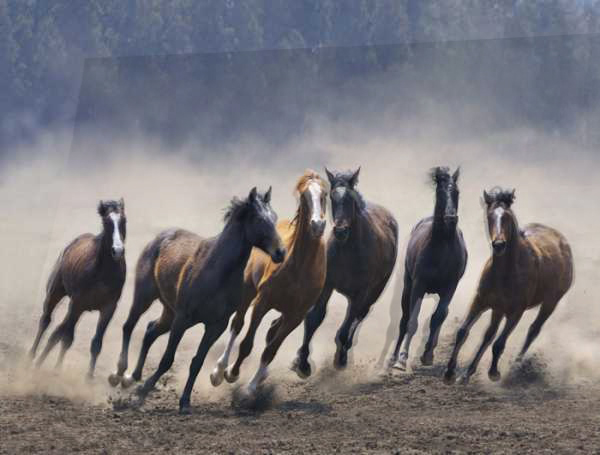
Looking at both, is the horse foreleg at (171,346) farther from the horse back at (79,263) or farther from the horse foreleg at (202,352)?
the horse back at (79,263)

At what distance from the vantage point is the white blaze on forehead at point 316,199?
10.7 m

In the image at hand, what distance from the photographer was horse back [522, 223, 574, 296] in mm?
12797

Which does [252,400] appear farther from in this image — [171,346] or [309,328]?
[309,328]

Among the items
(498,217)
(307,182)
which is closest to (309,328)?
(307,182)

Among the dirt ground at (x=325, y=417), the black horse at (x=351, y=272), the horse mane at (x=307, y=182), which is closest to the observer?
the dirt ground at (x=325, y=417)

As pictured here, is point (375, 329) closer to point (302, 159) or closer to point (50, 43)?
point (302, 159)

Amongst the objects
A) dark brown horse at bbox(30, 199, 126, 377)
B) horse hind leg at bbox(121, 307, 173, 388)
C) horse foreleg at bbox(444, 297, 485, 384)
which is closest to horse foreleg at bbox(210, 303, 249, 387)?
horse hind leg at bbox(121, 307, 173, 388)

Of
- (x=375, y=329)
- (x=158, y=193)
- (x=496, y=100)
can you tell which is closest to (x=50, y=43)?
(x=158, y=193)

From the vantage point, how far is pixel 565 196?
30.6 metres

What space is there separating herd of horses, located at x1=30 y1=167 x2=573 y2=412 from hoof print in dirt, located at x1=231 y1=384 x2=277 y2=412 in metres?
0.07

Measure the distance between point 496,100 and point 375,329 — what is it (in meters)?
19.2

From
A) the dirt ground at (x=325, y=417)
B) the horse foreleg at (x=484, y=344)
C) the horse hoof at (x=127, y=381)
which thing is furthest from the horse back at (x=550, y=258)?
the horse hoof at (x=127, y=381)

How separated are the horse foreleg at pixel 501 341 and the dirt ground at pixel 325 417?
0.14 meters

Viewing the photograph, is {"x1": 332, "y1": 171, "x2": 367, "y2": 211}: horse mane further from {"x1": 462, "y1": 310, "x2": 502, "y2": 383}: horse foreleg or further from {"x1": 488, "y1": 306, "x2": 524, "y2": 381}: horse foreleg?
{"x1": 488, "y1": 306, "x2": 524, "y2": 381}: horse foreleg
